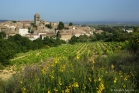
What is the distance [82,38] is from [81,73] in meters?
56.6

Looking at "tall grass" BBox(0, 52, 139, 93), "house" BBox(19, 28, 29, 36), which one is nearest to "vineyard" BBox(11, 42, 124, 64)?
"tall grass" BBox(0, 52, 139, 93)

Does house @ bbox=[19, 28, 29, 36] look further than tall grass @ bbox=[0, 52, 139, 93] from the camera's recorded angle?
Yes

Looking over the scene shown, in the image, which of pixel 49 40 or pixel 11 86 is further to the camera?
pixel 49 40

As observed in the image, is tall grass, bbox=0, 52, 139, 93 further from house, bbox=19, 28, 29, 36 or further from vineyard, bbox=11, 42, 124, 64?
house, bbox=19, 28, 29, 36

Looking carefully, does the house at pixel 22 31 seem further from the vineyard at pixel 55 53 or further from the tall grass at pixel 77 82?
the tall grass at pixel 77 82

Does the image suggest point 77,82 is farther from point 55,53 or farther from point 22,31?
point 22,31

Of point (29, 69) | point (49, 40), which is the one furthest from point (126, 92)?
point (49, 40)

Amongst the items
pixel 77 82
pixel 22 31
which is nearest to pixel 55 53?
pixel 77 82

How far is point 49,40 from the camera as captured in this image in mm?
48062

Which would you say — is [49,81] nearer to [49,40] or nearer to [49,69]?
[49,69]

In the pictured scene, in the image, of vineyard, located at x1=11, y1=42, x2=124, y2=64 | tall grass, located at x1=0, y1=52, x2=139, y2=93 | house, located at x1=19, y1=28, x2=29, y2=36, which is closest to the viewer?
tall grass, located at x1=0, y1=52, x2=139, y2=93

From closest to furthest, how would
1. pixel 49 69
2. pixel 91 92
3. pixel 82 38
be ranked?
1. pixel 91 92
2. pixel 49 69
3. pixel 82 38

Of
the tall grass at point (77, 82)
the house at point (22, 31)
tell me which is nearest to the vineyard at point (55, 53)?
the tall grass at point (77, 82)

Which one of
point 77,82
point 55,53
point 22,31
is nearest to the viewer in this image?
point 77,82
